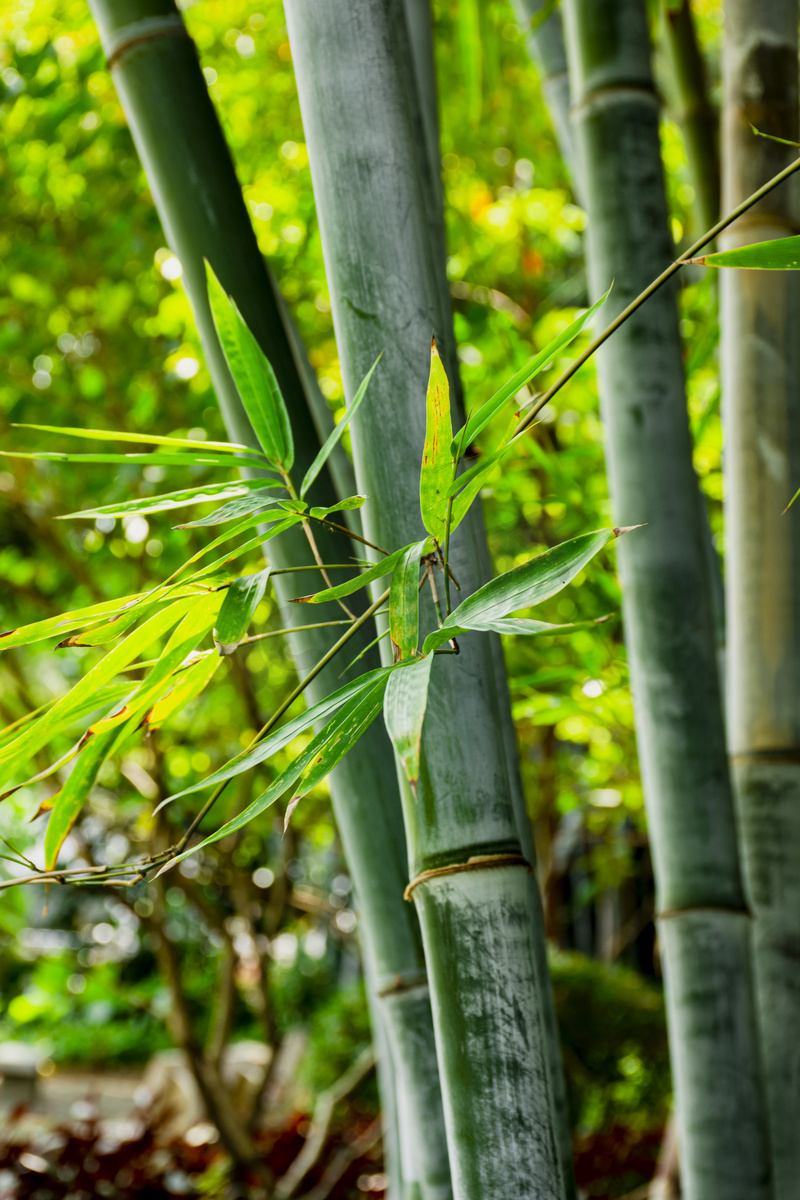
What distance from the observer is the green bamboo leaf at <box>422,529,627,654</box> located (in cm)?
45

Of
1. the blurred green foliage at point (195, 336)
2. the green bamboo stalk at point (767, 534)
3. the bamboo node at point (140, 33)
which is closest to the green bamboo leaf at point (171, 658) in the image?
the bamboo node at point (140, 33)

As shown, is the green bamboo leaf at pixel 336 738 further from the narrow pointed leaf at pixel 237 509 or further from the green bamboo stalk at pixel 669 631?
the green bamboo stalk at pixel 669 631

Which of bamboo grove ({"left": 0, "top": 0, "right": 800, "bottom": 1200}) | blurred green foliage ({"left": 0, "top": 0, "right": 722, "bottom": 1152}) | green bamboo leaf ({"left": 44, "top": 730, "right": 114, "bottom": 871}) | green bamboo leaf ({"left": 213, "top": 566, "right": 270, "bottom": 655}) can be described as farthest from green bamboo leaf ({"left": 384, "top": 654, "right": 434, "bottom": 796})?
blurred green foliage ({"left": 0, "top": 0, "right": 722, "bottom": 1152})

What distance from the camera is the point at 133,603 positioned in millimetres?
534

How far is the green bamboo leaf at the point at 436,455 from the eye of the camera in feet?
1.58

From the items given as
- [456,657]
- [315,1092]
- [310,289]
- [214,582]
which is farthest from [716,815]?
[315,1092]

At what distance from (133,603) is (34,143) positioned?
189cm

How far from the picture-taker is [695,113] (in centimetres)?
146

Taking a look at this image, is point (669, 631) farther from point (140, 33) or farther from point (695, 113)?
point (695, 113)

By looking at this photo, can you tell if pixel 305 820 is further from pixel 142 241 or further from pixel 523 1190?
pixel 523 1190

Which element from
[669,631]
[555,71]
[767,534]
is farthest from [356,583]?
[555,71]

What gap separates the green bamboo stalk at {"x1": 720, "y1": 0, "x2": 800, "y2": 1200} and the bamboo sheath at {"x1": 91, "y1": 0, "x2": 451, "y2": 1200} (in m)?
0.39

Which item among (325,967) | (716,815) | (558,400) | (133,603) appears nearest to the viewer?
(133,603)

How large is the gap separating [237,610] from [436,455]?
0.14 meters
